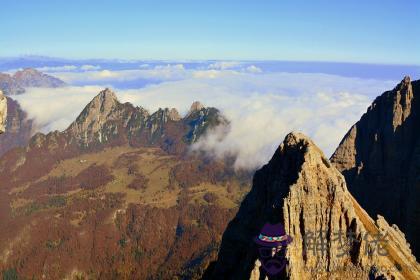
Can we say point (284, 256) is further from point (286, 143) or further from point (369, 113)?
point (369, 113)

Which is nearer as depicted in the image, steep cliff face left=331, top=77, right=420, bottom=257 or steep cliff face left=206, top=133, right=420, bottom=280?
steep cliff face left=206, top=133, right=420, bottom=280

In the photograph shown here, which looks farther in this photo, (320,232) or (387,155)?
(387,155)

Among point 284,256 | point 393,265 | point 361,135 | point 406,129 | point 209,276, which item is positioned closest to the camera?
point 284,256

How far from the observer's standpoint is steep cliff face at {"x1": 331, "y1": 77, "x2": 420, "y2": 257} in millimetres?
124500

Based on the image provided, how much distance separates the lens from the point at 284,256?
67188 millimetres

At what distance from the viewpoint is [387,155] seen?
133m

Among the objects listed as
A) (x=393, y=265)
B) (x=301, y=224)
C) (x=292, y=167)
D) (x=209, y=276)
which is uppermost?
(x=292, y=167)

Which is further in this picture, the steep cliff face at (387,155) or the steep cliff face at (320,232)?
the steep cliff face at (387,155)

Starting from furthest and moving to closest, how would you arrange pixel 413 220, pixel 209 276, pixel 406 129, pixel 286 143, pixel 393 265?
1. pixel 406 129
2. pixel 413 220
3. pixel 209 276
4. pixel 286 143
5. pixel 393 265

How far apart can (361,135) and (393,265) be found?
252ft

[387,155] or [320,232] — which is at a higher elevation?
[320,232]

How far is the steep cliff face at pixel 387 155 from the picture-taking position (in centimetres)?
12450

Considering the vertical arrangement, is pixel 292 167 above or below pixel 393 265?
above

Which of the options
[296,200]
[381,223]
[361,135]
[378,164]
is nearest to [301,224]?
[296,200]
